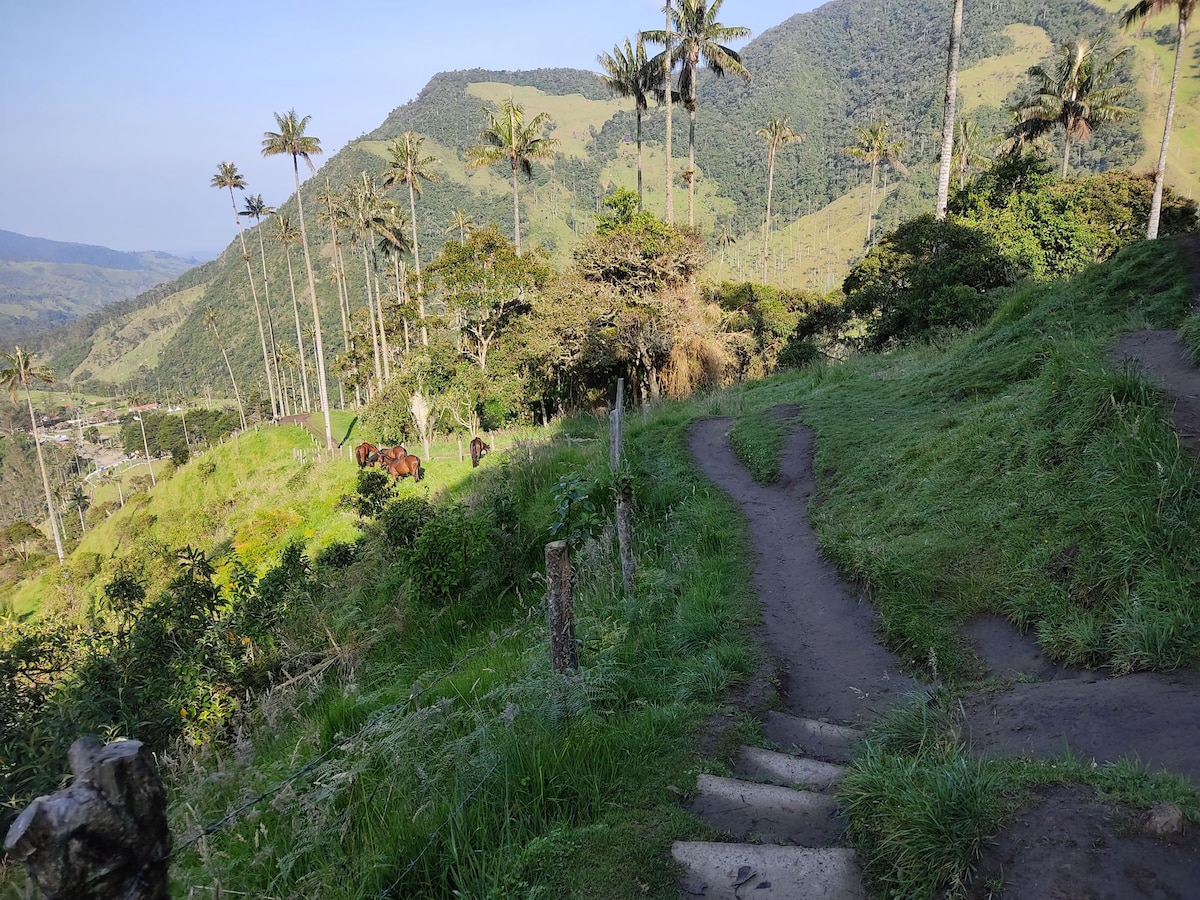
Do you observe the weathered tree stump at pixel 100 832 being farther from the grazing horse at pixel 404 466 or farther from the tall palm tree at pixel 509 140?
the tall palm tree at pixel 509 140

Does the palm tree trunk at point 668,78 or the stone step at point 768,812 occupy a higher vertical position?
the palm tree trunk at point 668,78

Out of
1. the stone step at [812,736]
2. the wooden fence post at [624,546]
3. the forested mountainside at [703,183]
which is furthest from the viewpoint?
the forested mountainside at [703,183]

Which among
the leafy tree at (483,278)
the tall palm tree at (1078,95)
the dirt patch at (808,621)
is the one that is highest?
the tall palm tree at (1078,95)

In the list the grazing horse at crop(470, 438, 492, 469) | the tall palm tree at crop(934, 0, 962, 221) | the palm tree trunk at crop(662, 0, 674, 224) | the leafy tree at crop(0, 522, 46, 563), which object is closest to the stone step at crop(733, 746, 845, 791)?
the grazing horse at crop(470, 438, 492, 469)

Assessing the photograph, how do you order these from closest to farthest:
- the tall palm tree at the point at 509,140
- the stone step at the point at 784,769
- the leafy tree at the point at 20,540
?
1. the stone step at the point at 784,769
2. the tall palm tree at the point at 509,140
3. the leafy tree at the point at 20,540

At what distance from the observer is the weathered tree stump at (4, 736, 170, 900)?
5.26 feet

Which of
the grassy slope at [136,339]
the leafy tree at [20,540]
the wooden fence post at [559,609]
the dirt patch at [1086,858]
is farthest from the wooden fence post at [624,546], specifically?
the grassy slope at [136,339]

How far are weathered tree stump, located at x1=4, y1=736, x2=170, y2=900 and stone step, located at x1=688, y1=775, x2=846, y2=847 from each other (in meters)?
2.46

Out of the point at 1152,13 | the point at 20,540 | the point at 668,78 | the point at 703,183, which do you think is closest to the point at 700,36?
the point at 668,78

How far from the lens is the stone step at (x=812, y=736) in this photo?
4098mm

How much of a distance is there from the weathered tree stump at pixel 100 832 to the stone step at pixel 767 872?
6.88 feet

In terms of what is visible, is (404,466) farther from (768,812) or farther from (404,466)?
(768,812)

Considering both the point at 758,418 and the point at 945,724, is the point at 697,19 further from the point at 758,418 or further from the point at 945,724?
the point at 945,724

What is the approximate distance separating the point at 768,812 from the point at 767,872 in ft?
1.60
